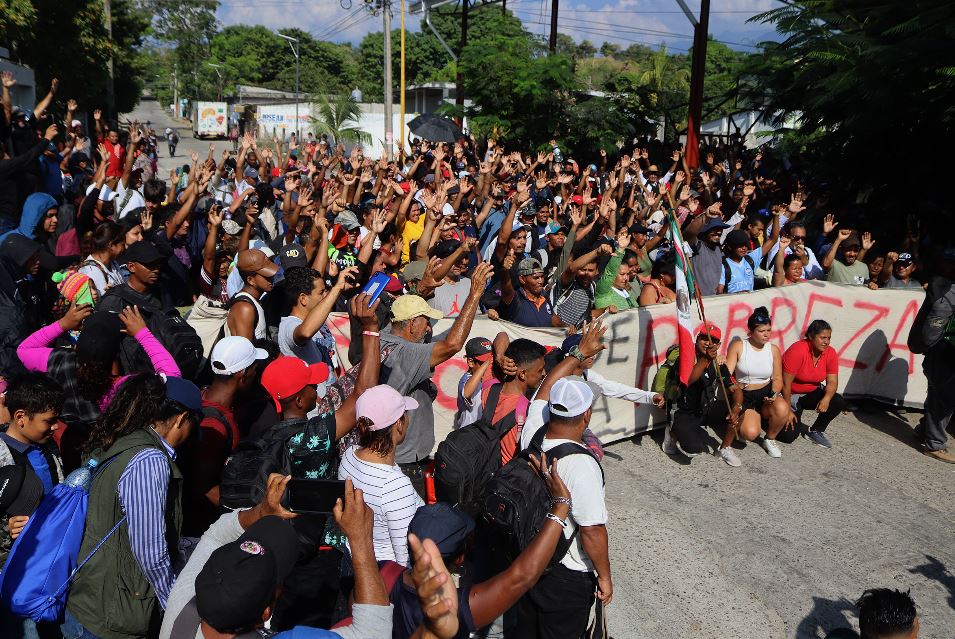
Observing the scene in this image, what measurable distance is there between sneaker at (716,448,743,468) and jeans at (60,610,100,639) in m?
5.10

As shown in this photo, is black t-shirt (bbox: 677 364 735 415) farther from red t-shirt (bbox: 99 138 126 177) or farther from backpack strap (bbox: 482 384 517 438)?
red t-shirt (bbox: 99 138 126 177)

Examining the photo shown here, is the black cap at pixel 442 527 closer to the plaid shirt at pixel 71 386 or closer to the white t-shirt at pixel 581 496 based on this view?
the white t-shirt at pixel 581 496

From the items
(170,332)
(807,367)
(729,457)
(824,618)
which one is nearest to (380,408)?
(170,332)

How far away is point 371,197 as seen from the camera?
35.9 ft

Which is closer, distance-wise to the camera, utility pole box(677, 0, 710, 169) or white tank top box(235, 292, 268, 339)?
white tank top box(235, 292, 268, 339)

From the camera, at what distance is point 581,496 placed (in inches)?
132

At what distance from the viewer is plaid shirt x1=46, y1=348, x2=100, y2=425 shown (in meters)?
4.27

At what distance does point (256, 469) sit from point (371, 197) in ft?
26.1

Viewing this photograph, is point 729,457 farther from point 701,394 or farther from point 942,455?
point 942,455

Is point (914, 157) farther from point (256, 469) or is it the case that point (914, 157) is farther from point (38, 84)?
point (38, 84)

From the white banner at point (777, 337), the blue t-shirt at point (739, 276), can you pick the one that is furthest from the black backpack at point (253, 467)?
the blue t-shirt at point (739, 276)

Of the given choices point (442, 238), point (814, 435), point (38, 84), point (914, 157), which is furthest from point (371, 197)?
point (38, 84)


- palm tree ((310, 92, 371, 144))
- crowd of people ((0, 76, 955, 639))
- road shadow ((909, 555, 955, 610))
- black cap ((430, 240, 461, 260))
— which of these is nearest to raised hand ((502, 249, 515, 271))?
crowd of people ((0, 76, 955, 639))

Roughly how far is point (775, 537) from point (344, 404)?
3.45 meters
